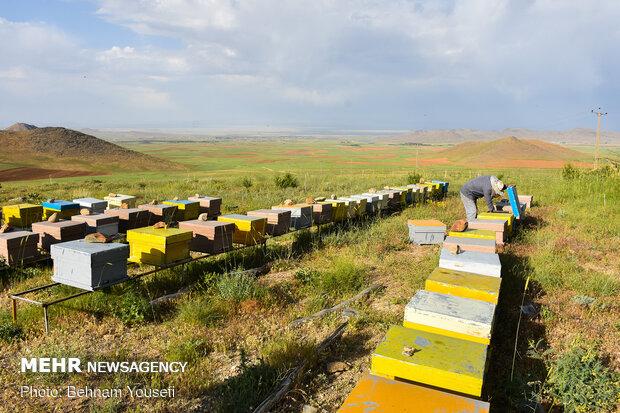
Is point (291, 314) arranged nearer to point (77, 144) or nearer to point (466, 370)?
point (466, 370)

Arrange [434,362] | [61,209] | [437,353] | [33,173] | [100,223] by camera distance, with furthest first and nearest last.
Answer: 1. [33,173]
2. [61,209]
3. [100,223]
4. [437,353]
5. [434,362]

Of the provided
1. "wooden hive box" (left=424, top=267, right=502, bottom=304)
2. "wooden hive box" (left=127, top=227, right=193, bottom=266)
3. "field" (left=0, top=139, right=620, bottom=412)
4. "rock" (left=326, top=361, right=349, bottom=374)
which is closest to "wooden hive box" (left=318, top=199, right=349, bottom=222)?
"field" (left=0, top=139, right=620, bottom=412)

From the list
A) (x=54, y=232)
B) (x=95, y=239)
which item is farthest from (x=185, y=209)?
(x=95, y=239)

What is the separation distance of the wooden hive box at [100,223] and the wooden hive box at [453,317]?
23.2 ft

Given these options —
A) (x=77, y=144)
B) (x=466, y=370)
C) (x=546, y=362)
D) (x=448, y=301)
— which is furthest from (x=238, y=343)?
(x=77, y=144)

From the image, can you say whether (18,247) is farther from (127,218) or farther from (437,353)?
(437,353)


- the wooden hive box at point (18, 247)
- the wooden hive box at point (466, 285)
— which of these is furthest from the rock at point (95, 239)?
the wooden hive box at point (466, 285)

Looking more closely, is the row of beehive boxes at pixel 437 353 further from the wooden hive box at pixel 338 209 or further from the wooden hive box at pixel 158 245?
the wooden hive box at pixel 338 209

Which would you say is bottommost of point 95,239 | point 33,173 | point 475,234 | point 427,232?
point 33,173

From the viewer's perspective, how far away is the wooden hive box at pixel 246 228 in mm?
8711

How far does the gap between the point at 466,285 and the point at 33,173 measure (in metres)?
48.5

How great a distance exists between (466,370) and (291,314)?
12.1 feet

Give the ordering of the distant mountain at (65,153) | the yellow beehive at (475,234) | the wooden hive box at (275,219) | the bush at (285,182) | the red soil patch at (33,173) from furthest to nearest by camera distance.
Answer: the distant mountain at (65,153), the red soil patch at (33,173), the bush at (285,182), the wooden hive box at (275,219), the yellow beehive at (475,234)

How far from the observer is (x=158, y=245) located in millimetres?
7078
